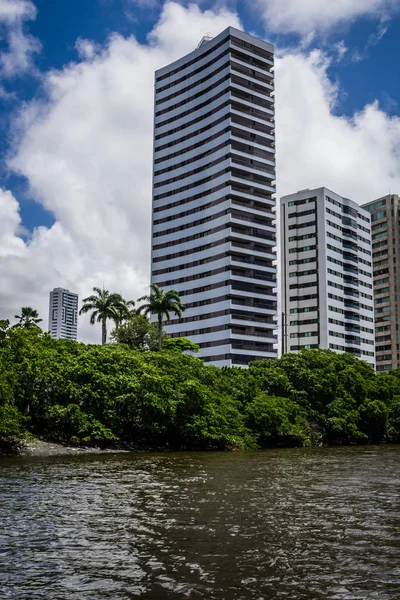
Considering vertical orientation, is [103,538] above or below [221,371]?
below

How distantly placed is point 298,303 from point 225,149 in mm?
35591

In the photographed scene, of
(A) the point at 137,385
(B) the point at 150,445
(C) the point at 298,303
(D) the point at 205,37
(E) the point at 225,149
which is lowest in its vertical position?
(B) the point at 150,445

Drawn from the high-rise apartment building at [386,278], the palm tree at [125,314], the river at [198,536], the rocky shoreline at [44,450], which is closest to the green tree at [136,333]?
the palm tree at [125,314]

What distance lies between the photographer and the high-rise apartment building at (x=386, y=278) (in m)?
146

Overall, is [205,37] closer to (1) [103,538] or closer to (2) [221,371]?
(2) [221,371]

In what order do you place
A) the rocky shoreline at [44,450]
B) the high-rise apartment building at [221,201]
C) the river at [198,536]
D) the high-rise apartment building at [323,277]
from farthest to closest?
1. the high-rise apartment building at [323,277]
2. the high-rise apartment building at [221,201]
3. the rocky shoreline at [44,450]
4. the river at [198,536]

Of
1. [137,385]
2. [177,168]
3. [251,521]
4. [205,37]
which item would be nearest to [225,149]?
[177,168]

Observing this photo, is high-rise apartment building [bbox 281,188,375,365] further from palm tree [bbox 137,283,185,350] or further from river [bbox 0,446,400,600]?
river [bbox 0,446,400,600]

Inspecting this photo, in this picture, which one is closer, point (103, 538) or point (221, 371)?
point (103, 538)

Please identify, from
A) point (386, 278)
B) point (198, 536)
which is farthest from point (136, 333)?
point (386, 278)

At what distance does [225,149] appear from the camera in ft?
364

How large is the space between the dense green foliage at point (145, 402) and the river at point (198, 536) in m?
13.6

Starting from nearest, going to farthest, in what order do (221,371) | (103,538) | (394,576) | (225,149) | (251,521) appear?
(394,576) → (103,538) → (251,521) → (221,371) → (225,149)

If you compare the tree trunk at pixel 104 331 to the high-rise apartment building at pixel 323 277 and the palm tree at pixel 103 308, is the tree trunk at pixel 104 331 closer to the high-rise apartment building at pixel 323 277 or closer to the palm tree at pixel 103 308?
the palm tree at pixel 103 308
